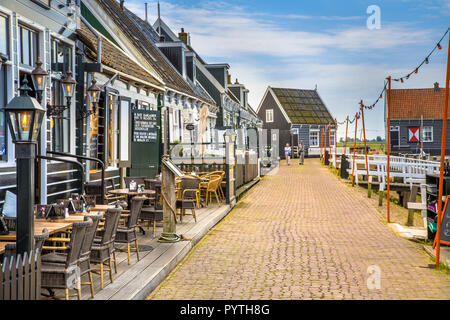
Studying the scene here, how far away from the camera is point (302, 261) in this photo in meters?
8.06

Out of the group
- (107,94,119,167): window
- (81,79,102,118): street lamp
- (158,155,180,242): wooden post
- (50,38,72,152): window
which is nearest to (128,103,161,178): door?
(107,94,119,167): window

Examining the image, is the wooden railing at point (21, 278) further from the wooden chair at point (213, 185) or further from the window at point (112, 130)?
the wooden chair at point (213, 185)

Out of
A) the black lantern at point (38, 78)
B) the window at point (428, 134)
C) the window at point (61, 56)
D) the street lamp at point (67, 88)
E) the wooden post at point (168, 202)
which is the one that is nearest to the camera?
the black lantern at point (38, 78)

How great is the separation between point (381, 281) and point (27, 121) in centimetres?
485

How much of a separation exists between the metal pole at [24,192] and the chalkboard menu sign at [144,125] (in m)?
9.39

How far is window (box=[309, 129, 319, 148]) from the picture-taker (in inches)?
2138

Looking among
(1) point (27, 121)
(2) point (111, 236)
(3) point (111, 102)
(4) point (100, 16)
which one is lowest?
(2) point (111, 236)

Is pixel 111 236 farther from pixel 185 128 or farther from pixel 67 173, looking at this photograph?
pixel 185 128

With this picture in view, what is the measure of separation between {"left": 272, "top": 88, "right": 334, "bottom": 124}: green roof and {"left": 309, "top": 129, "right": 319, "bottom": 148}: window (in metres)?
0.94

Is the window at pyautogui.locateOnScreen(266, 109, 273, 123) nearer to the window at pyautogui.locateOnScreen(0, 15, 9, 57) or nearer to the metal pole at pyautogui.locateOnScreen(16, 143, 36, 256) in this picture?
the window at pyautogui.locateOnScreen(0, 15, 9, 57)

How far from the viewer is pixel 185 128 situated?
70.9 ft

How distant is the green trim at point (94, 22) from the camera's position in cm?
1447

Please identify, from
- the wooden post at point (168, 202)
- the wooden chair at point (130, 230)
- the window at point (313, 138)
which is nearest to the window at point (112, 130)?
the wooden post at point (168, 202)
